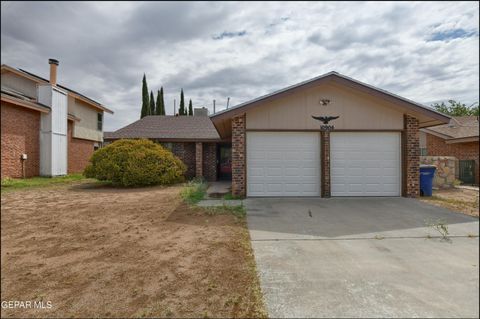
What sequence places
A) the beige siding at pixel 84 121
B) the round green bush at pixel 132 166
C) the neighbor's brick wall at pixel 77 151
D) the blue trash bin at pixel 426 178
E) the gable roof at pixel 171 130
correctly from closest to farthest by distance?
the blue trash bin at pixel 426 178 < the round green bush at pixel 132 166 < the gable roof at pixel 171 130 < the neighbor's brick wall at pixel 77 151 < the beige siding at pixel 84 121

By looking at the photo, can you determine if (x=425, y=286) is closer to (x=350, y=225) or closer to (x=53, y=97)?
(x=350, y=225)

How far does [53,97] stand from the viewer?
33.0 feet

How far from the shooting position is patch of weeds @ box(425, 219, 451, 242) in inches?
181

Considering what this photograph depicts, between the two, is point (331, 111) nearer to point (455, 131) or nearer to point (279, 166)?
point (279, 166)

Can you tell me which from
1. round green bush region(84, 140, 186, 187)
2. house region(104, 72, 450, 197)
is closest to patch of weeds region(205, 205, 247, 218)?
house region(104, 72, 450, 197)

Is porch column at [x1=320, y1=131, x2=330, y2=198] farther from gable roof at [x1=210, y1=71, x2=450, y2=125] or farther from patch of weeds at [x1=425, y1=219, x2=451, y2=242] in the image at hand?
patch of weeds at [x1=425, y1=219, x2=451, y2=242]

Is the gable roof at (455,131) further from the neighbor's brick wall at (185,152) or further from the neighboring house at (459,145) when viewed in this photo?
the neighbor's brick wall at (185,152)

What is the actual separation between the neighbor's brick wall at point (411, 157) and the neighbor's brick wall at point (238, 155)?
5253 mm

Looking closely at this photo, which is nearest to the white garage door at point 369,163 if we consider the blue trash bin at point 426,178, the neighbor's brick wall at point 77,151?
the blue trash bin at point 426,178

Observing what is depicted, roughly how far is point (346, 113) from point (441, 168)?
21.7 feet

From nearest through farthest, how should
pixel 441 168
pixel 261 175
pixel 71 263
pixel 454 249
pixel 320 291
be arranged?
1. pixel 320 291
2. pixel 71 263
3. pixel 454 249
4. pixel 261 175
5. pixel 441 168

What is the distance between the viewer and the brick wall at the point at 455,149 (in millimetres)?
14179

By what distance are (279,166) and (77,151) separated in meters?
14.1

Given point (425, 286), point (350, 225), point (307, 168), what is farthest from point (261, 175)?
point (425, 286)
